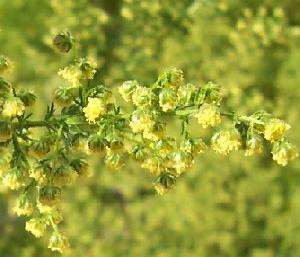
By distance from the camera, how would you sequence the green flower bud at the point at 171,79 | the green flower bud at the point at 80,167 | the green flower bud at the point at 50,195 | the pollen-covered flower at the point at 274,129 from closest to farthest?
the pollen-covered flower at the point at 274,129
the green flower bud at the point at 171,79
the green flower bud at the point at 50,195
the green flower bud at the point at 80,167

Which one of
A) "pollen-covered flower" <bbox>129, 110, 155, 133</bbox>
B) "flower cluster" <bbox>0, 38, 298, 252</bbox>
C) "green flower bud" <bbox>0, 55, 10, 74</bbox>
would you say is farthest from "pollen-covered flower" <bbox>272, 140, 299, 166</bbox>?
"green flower bud" <bbox>0, 55, 10, 74</bbox>

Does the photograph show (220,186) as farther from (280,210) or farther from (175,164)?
(175,164)

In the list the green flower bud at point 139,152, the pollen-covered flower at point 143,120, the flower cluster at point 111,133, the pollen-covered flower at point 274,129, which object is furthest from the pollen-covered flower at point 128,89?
the pollen-covered flower at point 274,129

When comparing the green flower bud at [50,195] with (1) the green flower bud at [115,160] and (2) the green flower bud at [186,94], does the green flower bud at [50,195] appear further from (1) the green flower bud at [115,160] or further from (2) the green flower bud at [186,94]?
(2) the green flower bud at [186,94]

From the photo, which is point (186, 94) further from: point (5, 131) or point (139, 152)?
point (5, 131)

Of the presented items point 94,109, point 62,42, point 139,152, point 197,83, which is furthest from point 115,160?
point 197,83

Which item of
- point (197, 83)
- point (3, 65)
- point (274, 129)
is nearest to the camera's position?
point (274, 129)
